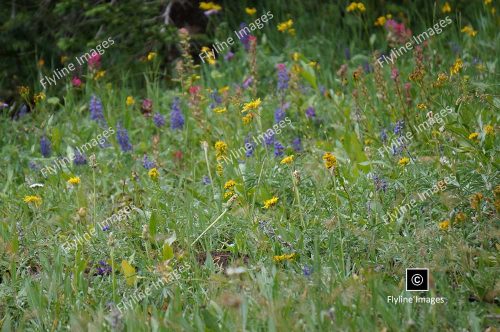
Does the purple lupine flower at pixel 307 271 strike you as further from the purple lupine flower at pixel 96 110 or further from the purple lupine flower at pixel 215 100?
→ the purple lupine flower at pixel 96 110

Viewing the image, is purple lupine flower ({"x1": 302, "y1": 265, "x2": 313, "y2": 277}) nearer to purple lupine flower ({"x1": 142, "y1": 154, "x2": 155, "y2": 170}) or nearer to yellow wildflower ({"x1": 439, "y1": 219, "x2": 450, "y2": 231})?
yellow wildflower ({"x1": 439, "y1": 219, "x2": 450, "y2": 231})

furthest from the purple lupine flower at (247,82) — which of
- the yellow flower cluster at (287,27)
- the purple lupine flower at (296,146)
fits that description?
the purple lupine flower at (296,146)

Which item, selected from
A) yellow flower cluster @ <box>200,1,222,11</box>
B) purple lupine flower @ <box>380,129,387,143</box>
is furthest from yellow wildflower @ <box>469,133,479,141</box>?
yellow flower cluster @ <box>200,1,222,11</box>

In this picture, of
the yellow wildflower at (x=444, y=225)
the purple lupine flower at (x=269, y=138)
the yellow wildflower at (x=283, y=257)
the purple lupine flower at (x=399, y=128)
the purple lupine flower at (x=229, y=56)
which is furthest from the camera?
the purple lupine flower at (x=229, y=56)

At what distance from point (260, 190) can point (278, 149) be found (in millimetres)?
480

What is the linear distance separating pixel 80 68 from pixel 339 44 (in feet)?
6.95

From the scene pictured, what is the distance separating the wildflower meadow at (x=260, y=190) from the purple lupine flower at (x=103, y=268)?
4 centimetres

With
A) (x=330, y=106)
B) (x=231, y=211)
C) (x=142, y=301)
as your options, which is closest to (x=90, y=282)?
(x=142, y=301)

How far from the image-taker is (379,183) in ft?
11.2

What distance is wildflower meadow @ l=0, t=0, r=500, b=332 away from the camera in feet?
8.73

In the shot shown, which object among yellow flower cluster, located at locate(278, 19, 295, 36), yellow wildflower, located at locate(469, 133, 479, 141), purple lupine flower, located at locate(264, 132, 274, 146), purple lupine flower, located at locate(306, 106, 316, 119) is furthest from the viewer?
yellow flower cluster, located at locate(278, 19, 295, 36)

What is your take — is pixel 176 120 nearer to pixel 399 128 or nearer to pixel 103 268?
pixel 399 128

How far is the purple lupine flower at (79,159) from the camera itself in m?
4.53

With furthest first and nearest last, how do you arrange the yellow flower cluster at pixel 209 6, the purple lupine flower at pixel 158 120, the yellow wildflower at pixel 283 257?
1. the yellow flower cluster at pixel 209 6
2. the purple lupine flower at pixel 158 120
3. the yellow wildflower at pixel 283 257
